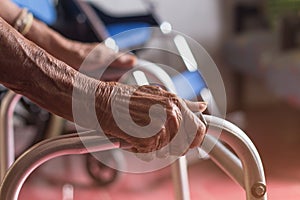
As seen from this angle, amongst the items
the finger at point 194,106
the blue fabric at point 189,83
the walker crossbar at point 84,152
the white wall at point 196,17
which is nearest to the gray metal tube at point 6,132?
the walker crossbar at point 84,152

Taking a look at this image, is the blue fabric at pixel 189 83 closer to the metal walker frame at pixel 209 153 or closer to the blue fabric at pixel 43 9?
the blue fabric at pixel 43 9

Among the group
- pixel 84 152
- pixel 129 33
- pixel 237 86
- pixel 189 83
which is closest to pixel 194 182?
pixel 189 83

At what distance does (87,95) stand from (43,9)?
67.7 inches

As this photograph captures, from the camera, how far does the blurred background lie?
107 inches

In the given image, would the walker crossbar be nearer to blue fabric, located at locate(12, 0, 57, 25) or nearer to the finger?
the finger

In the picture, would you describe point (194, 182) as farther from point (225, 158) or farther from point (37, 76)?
point (37, 76)

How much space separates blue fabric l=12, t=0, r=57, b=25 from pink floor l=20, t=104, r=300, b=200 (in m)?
0.76

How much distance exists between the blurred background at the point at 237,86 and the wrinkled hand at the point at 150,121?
61.5 inches

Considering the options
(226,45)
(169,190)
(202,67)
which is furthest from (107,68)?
(226,45)

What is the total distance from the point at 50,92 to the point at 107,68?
0.53m

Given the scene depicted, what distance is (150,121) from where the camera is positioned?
2.42 ft

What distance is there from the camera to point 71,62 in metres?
1.23

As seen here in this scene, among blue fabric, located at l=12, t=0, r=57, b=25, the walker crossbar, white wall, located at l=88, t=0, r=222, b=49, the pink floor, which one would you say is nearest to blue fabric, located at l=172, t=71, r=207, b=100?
the pink floor

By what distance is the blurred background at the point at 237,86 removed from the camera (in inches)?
107
